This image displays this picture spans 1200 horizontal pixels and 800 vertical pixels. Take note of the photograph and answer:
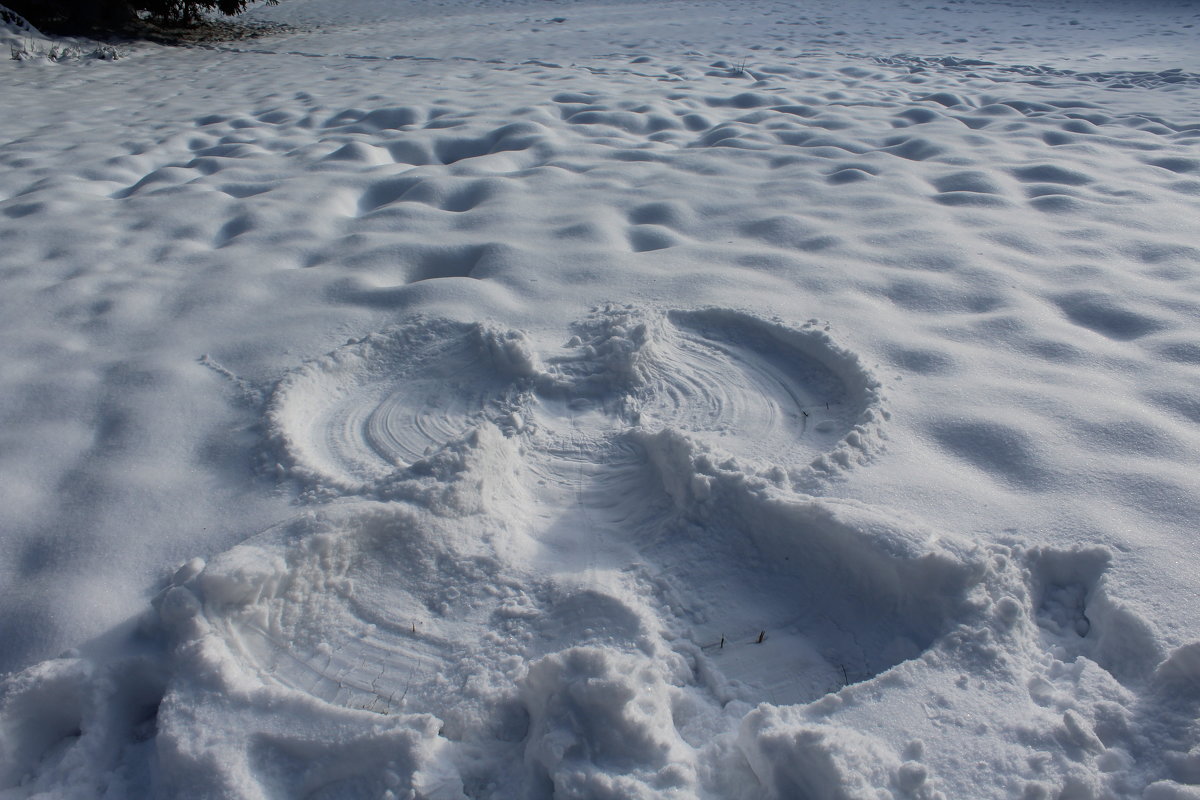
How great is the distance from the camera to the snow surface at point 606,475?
1.13m

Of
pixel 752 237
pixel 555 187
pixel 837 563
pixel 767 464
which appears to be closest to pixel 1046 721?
pixel 837 563

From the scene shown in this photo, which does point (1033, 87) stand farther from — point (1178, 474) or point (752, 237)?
point (1178, 474)

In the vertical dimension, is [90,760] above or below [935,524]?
below

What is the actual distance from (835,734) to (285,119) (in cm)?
480

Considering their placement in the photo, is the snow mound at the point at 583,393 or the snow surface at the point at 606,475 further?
the snow mound at the point at 583,393

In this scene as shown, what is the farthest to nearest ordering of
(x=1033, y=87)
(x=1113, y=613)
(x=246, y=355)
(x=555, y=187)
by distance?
(x=1033, y=87) < (x=555, y=187) < (x=246, y=355) < (x=1113, y=613)

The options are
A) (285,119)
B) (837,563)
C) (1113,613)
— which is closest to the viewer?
(1113,613)

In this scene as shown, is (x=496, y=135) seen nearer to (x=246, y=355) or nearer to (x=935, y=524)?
(x=246, y=355)

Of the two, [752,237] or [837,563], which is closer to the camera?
[837,563]

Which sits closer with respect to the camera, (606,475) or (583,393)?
(606,475)

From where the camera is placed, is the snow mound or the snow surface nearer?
the snow surface

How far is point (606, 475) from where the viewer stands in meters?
1.71

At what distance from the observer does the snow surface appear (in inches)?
44.6

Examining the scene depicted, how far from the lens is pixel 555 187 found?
331 centimetres
